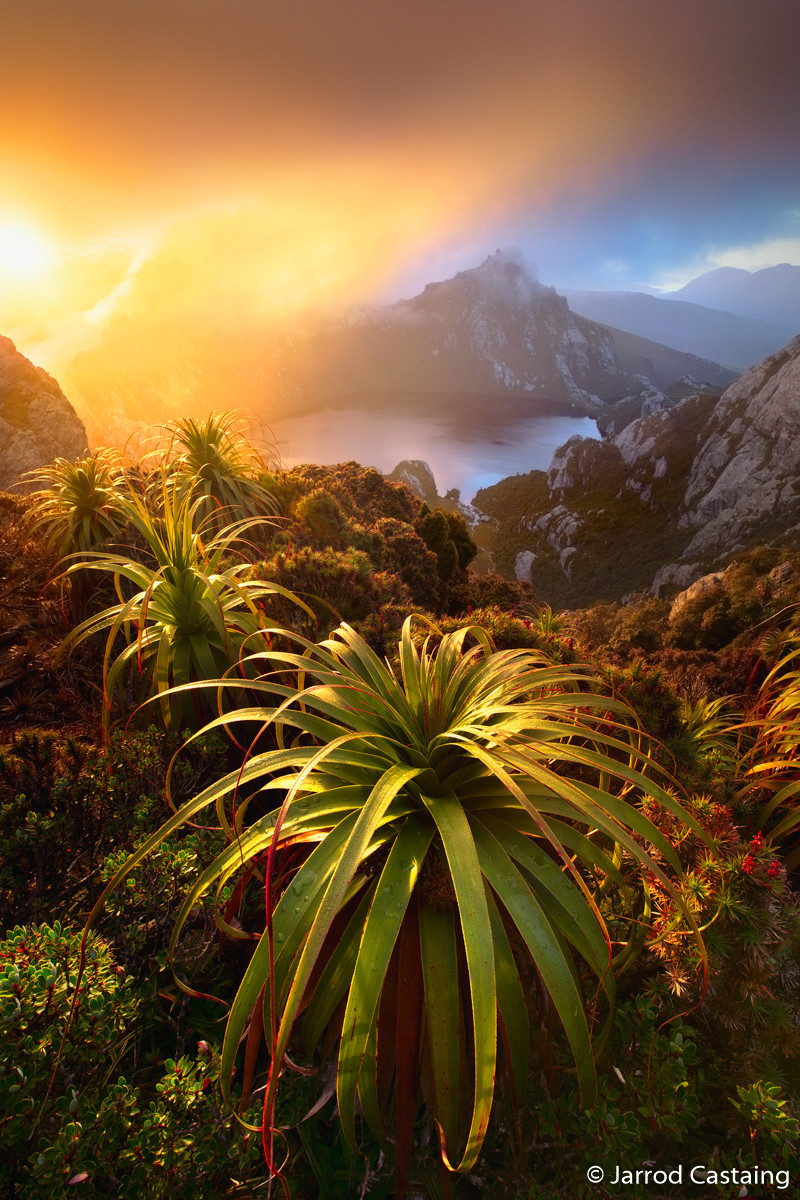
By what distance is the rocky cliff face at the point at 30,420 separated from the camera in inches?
661

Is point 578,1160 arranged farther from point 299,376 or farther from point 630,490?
point 299,376

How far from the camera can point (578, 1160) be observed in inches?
47.8

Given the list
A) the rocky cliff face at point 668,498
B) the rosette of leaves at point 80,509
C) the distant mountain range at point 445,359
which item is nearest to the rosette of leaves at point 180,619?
the rosette of leaves at point 80,509

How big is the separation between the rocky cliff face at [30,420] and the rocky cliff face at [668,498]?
138ft

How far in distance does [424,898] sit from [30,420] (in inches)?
853

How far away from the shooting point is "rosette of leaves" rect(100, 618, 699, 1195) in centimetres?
105

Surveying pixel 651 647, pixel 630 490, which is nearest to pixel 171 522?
pixel 651 647

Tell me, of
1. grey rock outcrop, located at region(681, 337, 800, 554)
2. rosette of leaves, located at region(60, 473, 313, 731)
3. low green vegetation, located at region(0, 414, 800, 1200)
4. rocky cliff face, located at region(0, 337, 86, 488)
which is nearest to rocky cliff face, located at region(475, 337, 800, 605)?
grey rock outcrop, located at region(681, 337, 800, 554)

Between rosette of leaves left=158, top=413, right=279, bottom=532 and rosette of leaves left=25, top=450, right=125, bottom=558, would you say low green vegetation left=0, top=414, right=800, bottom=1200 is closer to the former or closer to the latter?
rosette of leaves left=25, top=450, right=125, bottom=558

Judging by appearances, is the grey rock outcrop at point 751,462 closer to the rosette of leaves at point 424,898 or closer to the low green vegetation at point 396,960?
the low green vegetation at point 396,960

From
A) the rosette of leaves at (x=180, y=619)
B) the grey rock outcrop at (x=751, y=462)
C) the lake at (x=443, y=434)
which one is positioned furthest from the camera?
the lake at (x=443, y=434)

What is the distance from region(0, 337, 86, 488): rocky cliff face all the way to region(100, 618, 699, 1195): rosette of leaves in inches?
763

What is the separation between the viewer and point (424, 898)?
1314 mm

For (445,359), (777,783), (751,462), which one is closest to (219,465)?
(777,783)
